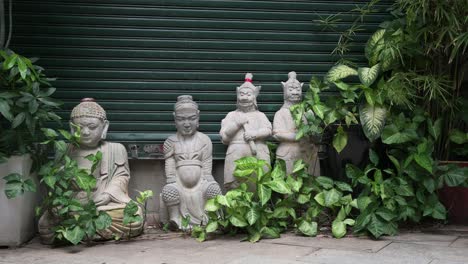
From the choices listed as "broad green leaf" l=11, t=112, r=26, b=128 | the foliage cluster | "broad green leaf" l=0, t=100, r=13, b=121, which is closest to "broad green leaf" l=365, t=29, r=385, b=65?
the foliage cluster

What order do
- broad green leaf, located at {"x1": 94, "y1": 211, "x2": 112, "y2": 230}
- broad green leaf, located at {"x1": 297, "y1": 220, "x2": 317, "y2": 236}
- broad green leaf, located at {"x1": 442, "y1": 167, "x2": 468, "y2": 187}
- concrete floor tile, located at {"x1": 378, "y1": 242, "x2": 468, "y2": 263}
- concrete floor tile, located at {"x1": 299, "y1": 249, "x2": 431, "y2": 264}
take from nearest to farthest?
concrete floor tile, located at {"x1": 299, "y1": 249, "x2": 431, "y2": 264}, concrete floor tile, located at {"x1": 378, "y1": 242, "x2": 468, "y2": 263}, broad green leaf, located at {"x1": 94, "y1": 211, "x2": 112, "y2": 230}, broad green leaf, located at {"x1": 297, "y1": 220, "x2": 317, "y2": 236}, broad green leaf, located at {"x1": 442, "y1": 167, "x2": 468, "y2": 187}

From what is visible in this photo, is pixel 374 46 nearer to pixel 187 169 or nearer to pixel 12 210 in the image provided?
pixel 187 169

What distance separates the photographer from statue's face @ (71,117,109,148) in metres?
5.68

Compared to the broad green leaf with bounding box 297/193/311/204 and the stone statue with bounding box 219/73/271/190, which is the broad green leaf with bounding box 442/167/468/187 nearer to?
the broad green leaf with bounding box 297/193/311/204

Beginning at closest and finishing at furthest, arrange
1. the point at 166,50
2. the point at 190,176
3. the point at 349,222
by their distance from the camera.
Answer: the point at 349,222
the point at 190,176
the point at 166,50

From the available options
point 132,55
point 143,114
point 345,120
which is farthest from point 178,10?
point 345,120

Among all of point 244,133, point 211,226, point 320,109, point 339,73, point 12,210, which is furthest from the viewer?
point 339,73

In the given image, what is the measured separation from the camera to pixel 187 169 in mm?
5902

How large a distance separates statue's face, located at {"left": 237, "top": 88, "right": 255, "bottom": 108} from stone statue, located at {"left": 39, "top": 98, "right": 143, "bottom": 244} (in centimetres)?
128

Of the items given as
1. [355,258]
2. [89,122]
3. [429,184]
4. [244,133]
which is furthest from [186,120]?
[429,184]

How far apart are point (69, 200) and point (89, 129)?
75 centimetres

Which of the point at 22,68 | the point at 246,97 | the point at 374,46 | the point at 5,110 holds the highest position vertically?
the point at 374,46

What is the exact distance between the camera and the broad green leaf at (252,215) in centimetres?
542

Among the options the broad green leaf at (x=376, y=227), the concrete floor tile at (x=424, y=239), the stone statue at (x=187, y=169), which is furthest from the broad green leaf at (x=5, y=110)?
the concrete floor tile at (x=424, y=239)
